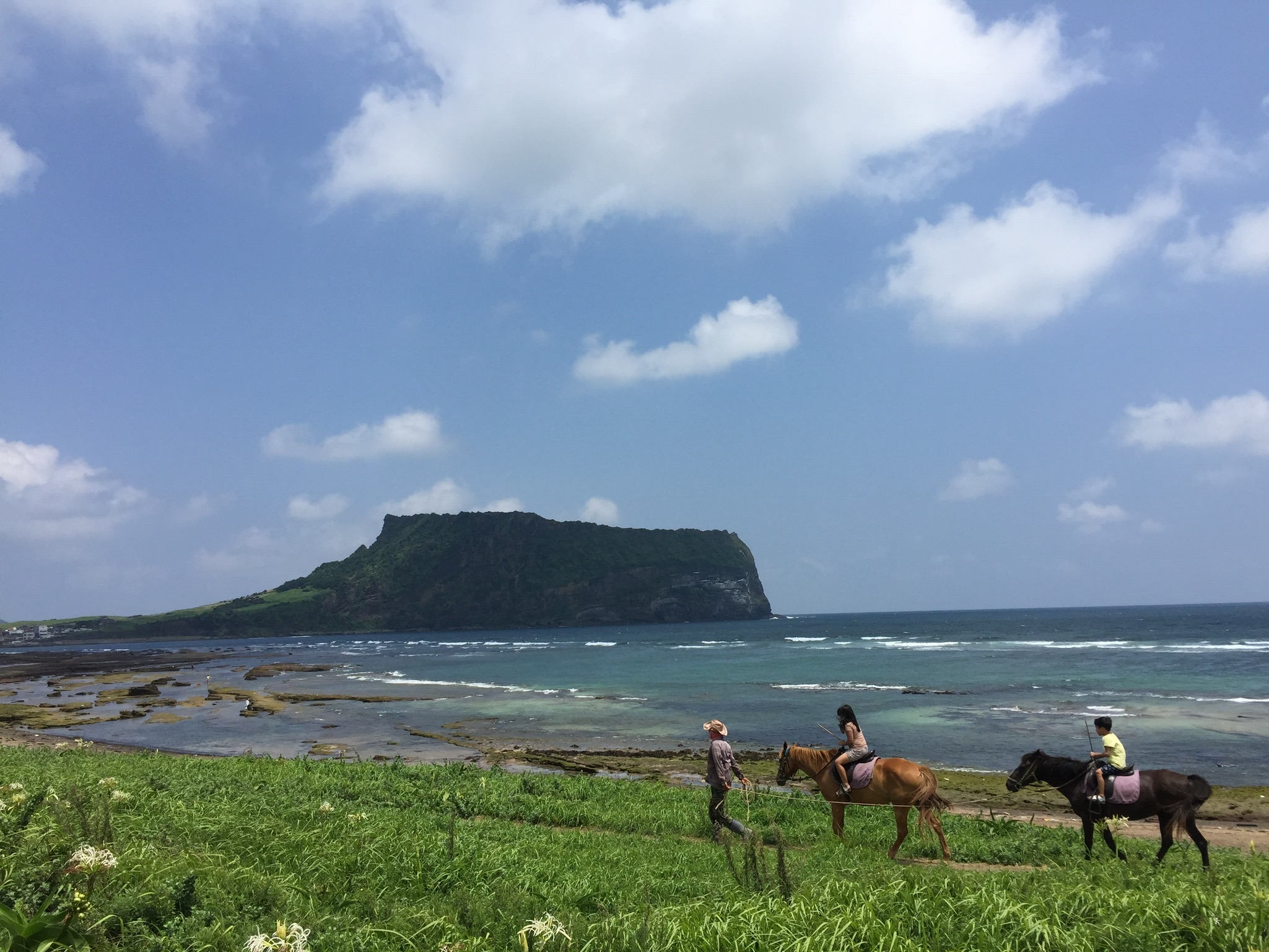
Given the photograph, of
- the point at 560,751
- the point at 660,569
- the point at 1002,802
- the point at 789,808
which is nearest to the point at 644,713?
the point at 560,751

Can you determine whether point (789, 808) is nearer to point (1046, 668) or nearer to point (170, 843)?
point (170, 843)

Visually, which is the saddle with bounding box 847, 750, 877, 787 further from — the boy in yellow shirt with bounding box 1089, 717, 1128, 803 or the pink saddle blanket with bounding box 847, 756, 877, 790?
the boy in yellow shirt with bounding box 1089, 717, 1128, 803

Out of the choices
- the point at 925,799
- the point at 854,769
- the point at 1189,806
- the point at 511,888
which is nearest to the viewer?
the point at 511,888

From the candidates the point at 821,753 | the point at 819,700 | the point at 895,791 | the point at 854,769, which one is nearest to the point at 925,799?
the point at 895,791

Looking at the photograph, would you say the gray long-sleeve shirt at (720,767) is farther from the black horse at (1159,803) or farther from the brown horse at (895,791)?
the black horse at (1159,803)

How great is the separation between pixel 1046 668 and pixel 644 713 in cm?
3663

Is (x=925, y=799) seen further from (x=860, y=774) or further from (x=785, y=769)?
(x=785, y=769)

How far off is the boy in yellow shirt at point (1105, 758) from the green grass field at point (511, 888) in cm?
92

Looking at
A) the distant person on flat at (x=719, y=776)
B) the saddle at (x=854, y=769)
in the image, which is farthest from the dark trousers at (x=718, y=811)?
the saddle at (x=854, y=769)

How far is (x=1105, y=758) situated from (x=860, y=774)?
12.3ft

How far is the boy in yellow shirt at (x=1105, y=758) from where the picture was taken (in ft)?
36.0

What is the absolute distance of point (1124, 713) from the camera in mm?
34375

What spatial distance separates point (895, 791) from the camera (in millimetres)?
11641

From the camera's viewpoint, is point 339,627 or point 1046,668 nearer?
point 1046,668
